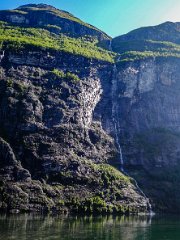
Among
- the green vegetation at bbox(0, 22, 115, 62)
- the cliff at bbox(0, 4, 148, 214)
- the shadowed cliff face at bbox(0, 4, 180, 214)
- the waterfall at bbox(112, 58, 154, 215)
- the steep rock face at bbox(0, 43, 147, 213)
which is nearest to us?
the steep rock face at bbox(0, 43, 147, 213)

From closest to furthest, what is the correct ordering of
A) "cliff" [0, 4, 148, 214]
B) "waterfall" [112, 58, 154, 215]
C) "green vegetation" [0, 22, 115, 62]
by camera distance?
"cliff" [0, 4, 148, 214] < "waterfall" [112, 58, 154, 215] < "green vegetation" [0, 22, 115, 62]

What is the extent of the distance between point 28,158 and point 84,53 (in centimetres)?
7183

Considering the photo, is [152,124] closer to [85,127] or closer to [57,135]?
[85,127]

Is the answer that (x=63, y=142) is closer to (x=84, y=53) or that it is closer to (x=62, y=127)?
(x=62, y=127)

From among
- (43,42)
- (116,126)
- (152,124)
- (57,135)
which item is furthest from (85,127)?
(43,42)

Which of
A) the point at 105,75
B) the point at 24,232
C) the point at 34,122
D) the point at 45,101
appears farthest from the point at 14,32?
the point at 24,232

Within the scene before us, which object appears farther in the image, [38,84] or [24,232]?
[38,84]

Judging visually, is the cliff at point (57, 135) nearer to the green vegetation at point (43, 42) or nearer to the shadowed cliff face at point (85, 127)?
the shadowed cliff face at point (85, 127)

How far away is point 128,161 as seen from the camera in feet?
429

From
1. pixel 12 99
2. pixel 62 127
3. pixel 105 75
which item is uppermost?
pixel 105 75

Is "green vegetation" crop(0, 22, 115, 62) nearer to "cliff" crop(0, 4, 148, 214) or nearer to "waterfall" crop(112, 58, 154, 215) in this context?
"cliff" crop(0, 4, 148, 214)

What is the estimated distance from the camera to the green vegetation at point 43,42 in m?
157

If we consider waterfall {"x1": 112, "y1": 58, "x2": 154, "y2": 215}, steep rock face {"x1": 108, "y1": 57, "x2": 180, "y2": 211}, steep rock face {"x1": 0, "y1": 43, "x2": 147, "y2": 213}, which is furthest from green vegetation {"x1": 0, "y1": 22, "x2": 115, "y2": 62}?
steep rock face {"x1": 108, "y1": 57, "x2": 180, "y2": 211}

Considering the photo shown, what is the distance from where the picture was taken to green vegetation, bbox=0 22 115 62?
157250 mm
